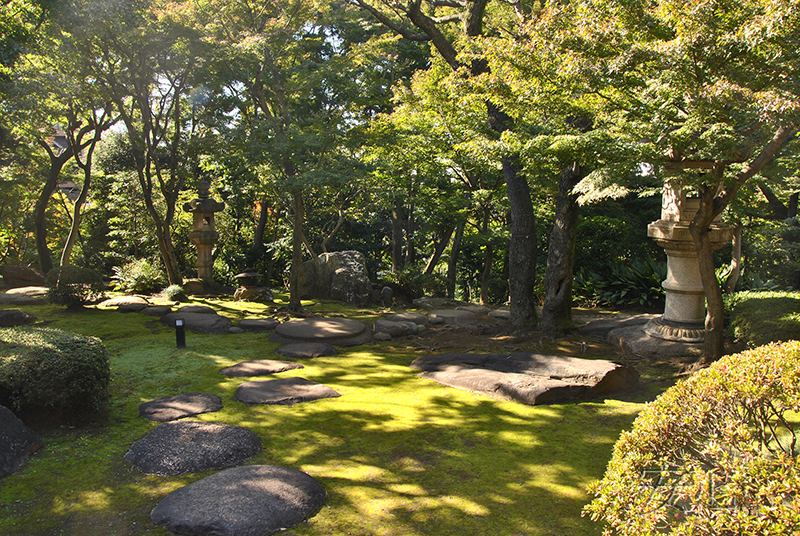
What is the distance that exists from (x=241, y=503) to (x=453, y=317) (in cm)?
835

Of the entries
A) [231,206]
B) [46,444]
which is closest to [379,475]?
[46,444]

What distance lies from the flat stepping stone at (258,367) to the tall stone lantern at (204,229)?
27.5 ft

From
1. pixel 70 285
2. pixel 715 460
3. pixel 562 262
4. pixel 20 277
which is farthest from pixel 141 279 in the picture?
pixel 715 460

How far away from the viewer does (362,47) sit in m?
14.9

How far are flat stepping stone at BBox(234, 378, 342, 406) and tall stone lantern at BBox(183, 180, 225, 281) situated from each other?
376 inches

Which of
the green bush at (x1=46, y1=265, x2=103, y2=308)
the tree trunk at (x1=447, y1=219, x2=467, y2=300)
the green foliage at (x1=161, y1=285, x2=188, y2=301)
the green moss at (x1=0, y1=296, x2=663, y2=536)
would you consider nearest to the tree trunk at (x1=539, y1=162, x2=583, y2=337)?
the green moss at (x1=0, y1=296, x2=663, y2=536)

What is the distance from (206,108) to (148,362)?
37.6 ft

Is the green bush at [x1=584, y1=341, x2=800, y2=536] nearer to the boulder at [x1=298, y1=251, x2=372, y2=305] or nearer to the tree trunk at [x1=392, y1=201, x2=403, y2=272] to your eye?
the boulder at [x1=298, y1=251, x2=372, y2=305]

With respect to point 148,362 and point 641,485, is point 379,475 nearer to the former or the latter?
point 641,485

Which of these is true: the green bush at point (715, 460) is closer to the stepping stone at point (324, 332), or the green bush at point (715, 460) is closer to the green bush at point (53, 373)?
the green bush at point (53, 373)

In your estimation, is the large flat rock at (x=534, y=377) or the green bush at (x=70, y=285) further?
the green bush at (x=70, y=285)

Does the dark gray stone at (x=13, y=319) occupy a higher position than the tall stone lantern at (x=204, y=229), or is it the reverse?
the tall stone lantern at (x=204, y=229)

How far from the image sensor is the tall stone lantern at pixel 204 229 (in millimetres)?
14289

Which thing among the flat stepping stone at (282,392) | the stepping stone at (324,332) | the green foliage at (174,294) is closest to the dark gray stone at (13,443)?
the flat stepping stone at (282,392)
